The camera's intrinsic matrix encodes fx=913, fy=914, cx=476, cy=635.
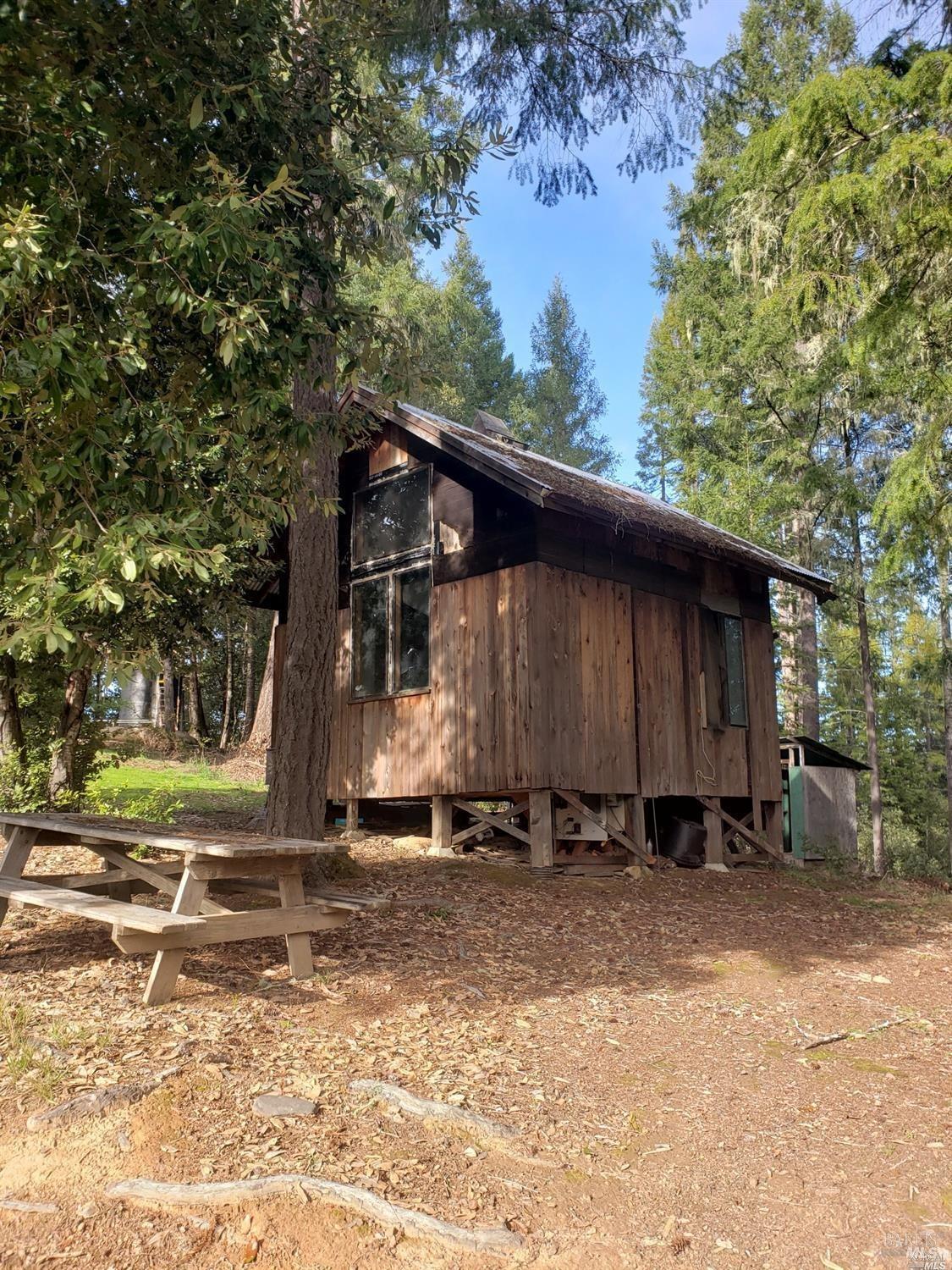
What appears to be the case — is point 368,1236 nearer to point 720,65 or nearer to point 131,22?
point 131,22

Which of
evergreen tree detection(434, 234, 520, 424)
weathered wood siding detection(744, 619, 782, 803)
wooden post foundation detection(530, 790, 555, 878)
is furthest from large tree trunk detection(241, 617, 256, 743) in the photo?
wooden post foundation detection(530, 790, 555, 878)

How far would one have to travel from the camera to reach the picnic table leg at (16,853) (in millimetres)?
6105

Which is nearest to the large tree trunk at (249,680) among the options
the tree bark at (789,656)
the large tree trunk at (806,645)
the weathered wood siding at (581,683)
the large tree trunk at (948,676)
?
the tree bark at (789,656)

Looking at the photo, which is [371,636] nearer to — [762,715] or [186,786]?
[762,715]

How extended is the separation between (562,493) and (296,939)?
5.48 meters

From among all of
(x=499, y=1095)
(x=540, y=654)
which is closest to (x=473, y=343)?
(x=540, y=654)

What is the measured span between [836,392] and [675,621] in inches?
317

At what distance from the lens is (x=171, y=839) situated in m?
4.96

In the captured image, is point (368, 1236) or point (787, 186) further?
point (787, 186)

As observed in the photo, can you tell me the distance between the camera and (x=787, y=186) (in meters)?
7.62

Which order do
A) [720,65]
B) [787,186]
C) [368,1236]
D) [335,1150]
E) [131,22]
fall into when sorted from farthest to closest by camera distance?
[720,65], [787,186], [131,22], [335,1150], [368,1236]

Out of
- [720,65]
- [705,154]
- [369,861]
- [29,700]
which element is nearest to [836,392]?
[705,154]

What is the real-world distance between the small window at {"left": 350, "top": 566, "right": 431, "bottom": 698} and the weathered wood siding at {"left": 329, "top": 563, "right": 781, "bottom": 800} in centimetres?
19

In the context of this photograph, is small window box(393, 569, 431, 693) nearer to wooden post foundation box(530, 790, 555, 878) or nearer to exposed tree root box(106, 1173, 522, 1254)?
wooden post foundation box(530, 790, 555, 878)
